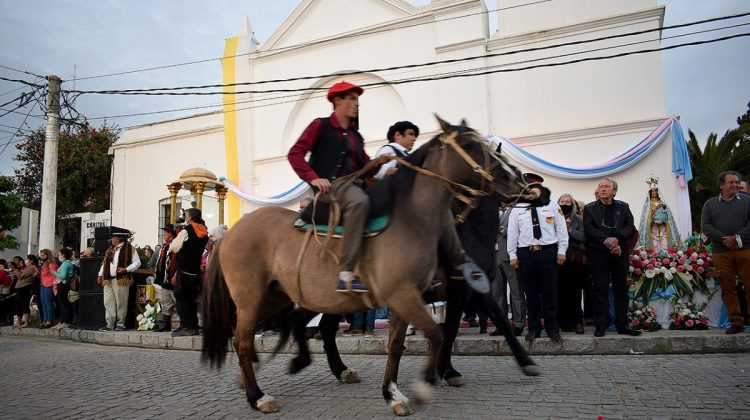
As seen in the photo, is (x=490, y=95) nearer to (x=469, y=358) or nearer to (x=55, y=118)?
(x=469, y=358)

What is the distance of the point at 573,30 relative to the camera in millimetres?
14578

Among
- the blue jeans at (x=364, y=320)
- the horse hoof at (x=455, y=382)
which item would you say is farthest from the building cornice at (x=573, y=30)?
the horse hoof at (x=455, y=382)

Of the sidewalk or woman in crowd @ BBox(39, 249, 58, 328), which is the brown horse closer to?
the sidewalk

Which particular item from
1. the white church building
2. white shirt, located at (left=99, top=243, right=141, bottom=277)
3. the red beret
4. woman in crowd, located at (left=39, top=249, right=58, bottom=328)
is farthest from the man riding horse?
woman in crowd, located at (left=39, top=249, right=58, bottom=328)

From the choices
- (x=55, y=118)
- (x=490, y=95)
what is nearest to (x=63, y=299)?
(x=55, y=118)

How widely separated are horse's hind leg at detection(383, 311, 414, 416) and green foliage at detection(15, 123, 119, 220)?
2755 centimetres

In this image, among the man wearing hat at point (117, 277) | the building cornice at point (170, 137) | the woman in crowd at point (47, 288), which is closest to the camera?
the man wearing hat at point (117, 277)

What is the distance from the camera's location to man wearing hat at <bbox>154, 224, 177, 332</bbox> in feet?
32.5

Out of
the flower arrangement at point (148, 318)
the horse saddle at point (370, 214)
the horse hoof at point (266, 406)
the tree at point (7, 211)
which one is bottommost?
the horse hoof at point (266, 406)

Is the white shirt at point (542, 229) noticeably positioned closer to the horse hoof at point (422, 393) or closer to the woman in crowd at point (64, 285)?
the horse hoof at point (422, 393)

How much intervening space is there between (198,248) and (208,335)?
4.85 meters

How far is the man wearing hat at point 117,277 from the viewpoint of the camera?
1105cm

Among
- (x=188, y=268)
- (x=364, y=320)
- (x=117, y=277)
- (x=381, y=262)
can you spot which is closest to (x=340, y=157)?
(x=381, y=262)

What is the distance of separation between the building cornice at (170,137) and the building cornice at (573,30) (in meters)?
11.8
